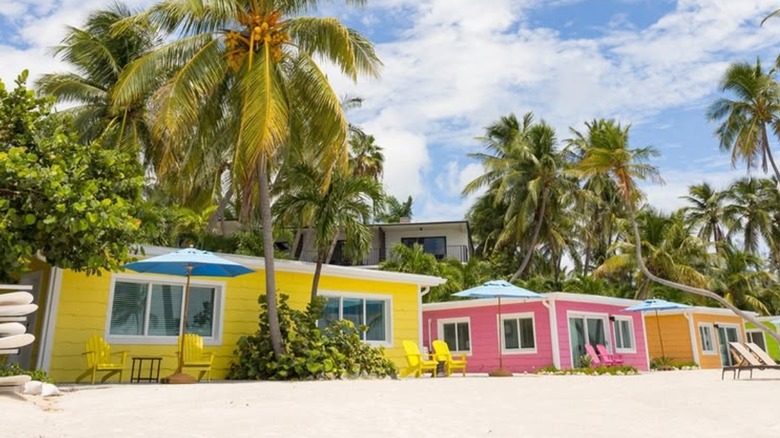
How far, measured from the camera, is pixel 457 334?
66.7ft

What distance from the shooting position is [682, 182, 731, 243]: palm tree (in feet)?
115

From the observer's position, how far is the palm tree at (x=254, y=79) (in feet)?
36.4

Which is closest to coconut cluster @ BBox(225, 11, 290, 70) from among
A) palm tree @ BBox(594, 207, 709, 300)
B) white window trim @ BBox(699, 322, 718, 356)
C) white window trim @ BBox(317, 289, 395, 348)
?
white window trim @ BBox(317, 289, 395, 348)

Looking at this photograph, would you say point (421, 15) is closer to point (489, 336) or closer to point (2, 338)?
point (2, 338)

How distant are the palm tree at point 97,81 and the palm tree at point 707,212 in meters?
32.1

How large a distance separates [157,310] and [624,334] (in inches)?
658

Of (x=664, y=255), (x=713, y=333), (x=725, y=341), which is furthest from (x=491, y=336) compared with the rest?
(x=725, y=341)

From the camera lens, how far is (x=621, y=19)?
39.3 feet

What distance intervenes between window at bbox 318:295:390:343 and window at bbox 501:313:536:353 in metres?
6.04

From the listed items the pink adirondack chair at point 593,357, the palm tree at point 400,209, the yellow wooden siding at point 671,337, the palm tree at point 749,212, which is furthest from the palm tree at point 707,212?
the pink adirondack chair at point 593,357

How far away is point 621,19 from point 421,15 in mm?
4405

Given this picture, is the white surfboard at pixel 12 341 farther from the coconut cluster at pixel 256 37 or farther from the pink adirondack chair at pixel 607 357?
the pink adirondack chair at pixel 607 357

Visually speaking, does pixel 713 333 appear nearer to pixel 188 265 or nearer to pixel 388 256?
pixel 388 256

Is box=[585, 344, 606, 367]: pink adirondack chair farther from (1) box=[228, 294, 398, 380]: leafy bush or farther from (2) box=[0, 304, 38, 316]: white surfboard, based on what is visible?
(2) box=[0, 304, 38, 316]: white surfboard
